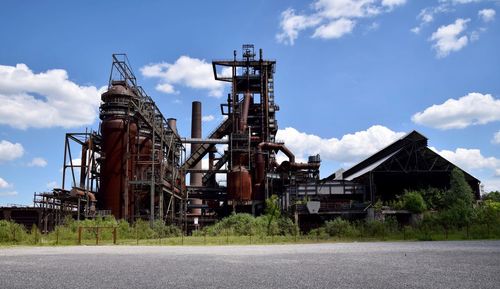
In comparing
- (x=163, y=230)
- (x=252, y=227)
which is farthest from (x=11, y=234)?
(x=252, y=227)

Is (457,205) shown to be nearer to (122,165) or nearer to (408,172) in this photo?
(408,172)

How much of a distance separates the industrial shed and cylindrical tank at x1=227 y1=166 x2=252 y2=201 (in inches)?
459

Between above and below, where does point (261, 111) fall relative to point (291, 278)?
above

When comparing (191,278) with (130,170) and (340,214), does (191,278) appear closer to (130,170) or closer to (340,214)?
(340,214)

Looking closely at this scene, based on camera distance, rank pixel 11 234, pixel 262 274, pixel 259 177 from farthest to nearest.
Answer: pixel 259 177 → pixel 11 234 → pixel 262 274

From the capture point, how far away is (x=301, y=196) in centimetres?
4375

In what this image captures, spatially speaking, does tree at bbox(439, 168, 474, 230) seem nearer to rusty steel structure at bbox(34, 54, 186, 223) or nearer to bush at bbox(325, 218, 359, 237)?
bush at bbox(325, 218, 359, 237)

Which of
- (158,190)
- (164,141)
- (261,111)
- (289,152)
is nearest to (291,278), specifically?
(158,190)

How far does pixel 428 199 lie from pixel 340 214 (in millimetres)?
8247

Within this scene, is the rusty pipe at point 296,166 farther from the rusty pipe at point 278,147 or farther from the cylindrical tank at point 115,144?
the cylindrical tank at point 115,144

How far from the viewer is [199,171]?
Result: 183 ft

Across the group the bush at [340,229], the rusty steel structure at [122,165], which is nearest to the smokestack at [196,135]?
the rusty steel structure at [122,165]

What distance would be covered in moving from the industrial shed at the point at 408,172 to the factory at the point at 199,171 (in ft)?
0.31

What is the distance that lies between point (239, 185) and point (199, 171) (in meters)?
7.12
